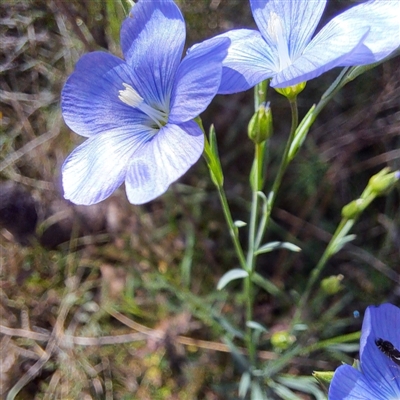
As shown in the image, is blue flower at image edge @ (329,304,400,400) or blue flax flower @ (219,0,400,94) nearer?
blue flax flower @ (219,0,400,94)

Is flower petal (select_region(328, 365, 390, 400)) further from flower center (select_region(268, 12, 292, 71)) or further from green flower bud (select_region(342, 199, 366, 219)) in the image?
flower center (select_region(268, 12, 292, 71))

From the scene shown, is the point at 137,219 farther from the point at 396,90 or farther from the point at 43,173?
the point at 396,90

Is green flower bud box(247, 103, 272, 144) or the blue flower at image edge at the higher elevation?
green flower bud box(247, 103, 272, 144)

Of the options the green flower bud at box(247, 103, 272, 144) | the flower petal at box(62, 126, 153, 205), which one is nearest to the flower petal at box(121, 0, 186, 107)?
the flower petal at box(62, 126, 153, 205)

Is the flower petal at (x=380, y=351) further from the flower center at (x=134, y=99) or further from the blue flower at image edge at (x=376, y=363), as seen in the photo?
the flower center at (x=134, y=99)

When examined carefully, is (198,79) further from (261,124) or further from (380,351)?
(380,351)
